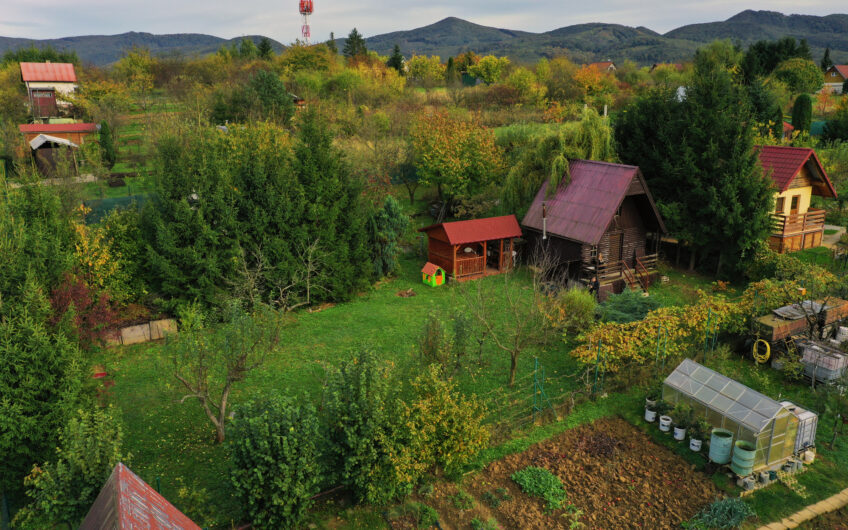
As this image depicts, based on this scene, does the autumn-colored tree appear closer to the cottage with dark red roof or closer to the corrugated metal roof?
the cottage with dark red roof

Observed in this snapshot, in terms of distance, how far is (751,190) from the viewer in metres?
24.0

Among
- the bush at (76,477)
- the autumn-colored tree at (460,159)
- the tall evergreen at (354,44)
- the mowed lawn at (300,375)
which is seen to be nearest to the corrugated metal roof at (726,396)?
the mowed lawn at (300,375)

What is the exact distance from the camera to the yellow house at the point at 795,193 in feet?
86.8

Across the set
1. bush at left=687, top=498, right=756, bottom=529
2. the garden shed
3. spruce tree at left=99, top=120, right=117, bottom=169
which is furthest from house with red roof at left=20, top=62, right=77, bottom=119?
bush at left=687, top=498, right=756, bottom=529

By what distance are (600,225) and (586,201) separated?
1774 millimetres

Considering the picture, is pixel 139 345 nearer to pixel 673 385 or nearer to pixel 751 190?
pixel 673 385

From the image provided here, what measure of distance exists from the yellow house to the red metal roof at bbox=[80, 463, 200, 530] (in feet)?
87.8

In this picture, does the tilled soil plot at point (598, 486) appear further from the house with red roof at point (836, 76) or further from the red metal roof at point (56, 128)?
the house with red roof at point (836, 76)

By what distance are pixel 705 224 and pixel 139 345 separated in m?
23.9

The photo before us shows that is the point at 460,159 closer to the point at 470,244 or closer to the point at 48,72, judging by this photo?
the point at 470,244

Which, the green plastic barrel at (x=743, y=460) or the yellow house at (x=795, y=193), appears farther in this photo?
the yellow house at (x=795, y=193)

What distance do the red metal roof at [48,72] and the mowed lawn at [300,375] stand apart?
57415 millimetres

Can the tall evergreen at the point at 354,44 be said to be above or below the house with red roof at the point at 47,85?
above

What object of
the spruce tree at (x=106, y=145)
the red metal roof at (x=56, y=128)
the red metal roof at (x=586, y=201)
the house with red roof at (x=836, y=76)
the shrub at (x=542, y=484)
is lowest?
the shrub at (x=542, y=484)
